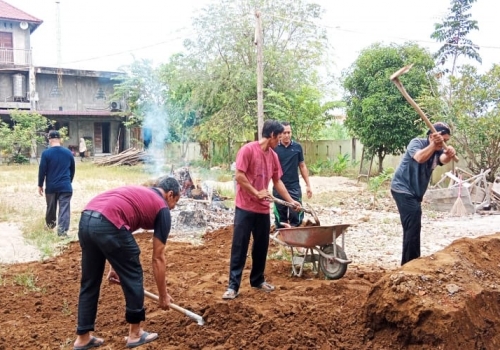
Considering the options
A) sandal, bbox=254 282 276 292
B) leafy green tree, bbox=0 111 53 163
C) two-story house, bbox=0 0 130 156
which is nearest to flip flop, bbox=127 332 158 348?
sandal, bbox=254 282 276 292

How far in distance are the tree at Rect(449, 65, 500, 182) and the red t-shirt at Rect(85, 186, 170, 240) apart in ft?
34.6

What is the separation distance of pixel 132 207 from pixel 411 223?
9.10 ft

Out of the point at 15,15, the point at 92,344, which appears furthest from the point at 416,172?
the point at 15,15

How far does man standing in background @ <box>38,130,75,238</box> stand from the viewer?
26.0 feet

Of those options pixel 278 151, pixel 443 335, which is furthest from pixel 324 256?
pixel 443 335

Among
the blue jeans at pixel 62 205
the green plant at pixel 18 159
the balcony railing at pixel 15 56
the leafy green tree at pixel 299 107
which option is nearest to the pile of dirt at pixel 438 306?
the blue jeans at pixel 62 205

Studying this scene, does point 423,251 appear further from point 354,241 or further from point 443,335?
point 443,335

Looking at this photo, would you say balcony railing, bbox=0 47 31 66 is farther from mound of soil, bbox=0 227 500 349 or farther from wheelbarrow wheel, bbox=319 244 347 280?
wheelbarrow wheel, bbox=319 244 347 280

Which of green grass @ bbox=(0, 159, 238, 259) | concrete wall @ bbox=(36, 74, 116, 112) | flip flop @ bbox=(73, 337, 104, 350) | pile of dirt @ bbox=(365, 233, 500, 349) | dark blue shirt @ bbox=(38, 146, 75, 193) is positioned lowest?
green grass @ bbox=(0, 159, 238, 259)

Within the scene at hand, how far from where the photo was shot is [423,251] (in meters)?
7.25

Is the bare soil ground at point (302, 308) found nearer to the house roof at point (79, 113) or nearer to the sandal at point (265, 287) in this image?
the sandal at point (265, 287)

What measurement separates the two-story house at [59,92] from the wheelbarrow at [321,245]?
83.1 feet

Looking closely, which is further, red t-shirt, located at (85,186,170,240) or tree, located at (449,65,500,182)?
tree, located at (449,65,500,182)

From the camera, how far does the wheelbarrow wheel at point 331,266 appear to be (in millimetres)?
5359
